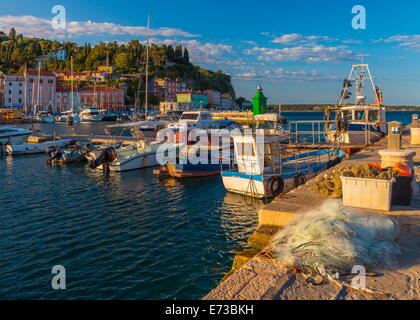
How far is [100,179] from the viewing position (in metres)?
21.4

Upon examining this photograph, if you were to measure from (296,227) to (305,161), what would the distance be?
1426cm

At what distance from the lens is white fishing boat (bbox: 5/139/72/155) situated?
3186 centimetres

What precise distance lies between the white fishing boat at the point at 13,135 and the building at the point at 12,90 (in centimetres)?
Result: 8367

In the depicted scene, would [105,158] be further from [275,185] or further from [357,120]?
[357,120]

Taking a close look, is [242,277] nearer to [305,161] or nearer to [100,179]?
[305,161]

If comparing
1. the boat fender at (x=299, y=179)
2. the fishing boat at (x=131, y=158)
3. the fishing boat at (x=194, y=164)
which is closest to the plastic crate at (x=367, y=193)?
the boat fender at (x=299, y=179)

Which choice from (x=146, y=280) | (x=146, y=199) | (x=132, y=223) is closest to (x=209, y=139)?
(x=146, y=199)

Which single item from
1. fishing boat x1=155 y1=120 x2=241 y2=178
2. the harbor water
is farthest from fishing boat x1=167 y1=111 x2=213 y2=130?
the harbor water

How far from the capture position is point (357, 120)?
33812 millimetres

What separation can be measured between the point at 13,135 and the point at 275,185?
3172 cm

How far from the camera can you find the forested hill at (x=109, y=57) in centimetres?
15300

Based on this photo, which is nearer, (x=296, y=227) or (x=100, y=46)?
(x=296, y=227)

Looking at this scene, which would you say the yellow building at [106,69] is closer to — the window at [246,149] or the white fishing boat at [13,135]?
the white fishing boat at [13,135]

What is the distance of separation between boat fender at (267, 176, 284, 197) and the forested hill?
14759 cm
